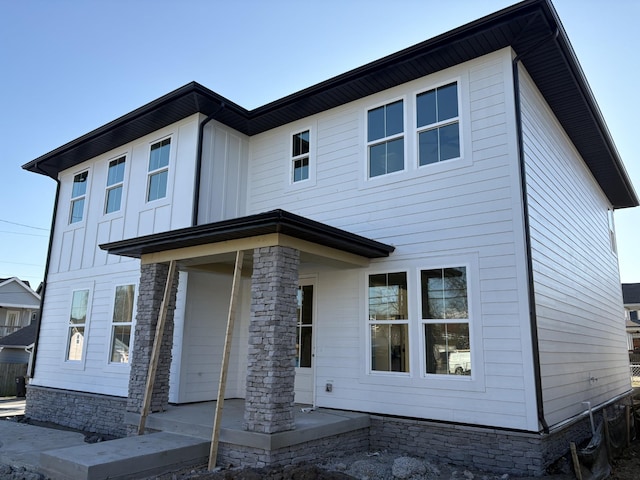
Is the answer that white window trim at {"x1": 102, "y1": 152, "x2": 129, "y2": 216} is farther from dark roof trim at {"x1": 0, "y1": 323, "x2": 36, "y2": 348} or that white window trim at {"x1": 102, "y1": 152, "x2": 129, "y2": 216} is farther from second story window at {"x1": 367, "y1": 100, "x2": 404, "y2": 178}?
dark roof trim at {"x1": 0, "y1": 323, "x2": 36, "y2": 348}

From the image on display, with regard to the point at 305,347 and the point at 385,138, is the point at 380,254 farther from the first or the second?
the point at 305,347

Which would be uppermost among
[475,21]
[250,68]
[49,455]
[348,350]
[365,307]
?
[250,68]

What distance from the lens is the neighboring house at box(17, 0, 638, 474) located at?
6.28m

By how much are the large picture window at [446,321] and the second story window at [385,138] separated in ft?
6.85

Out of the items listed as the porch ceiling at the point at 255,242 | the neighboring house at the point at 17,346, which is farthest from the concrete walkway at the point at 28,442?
the neighboring house at the point at 17,346

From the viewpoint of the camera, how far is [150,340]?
7855mm

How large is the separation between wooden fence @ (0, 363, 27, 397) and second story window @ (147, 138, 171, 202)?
652 inches

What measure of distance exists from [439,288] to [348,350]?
1.90 m

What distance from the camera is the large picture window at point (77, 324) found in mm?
10922

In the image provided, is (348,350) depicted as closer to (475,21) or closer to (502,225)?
(502,225)

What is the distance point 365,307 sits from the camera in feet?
25.4

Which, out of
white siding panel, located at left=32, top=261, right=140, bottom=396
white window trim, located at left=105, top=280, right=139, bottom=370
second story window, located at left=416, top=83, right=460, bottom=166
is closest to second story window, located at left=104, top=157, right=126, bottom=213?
white siding panel, located at left=32, top=261, right=140, bottom=396

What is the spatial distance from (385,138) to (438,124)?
99 centimetres

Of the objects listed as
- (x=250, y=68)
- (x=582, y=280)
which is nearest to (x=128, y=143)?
(x=250, y=68)
